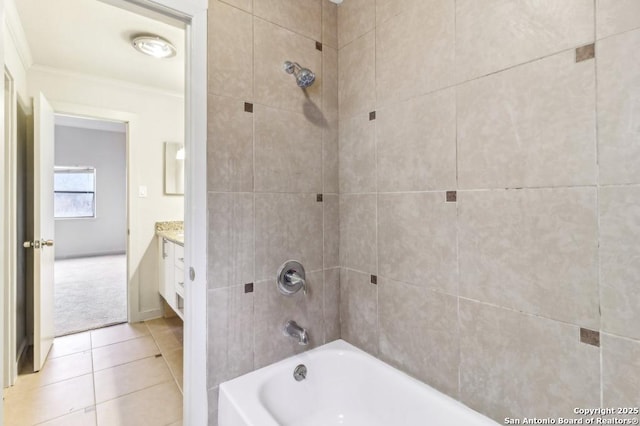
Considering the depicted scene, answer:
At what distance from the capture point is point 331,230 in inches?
65.8

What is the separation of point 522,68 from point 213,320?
5.02 feet

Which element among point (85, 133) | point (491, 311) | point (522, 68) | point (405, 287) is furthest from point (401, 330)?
point (85, 133)

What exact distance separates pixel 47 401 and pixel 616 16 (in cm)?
316

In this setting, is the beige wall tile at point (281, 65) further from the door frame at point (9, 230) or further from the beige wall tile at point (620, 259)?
the door frame at point (9, 230)

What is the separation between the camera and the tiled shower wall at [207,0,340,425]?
4.30 feet

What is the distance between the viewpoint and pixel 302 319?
157 cm

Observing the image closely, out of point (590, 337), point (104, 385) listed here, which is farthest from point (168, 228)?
point (590, 337)

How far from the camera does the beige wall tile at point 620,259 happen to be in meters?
0.79

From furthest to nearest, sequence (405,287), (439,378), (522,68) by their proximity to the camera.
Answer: (405,287) < (439,378) < (522,68)

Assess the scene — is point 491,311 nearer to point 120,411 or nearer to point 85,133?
point 120,411

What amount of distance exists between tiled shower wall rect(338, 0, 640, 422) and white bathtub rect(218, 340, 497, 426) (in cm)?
Result: 9

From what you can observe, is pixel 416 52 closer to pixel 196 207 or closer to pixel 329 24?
pixel 329 24

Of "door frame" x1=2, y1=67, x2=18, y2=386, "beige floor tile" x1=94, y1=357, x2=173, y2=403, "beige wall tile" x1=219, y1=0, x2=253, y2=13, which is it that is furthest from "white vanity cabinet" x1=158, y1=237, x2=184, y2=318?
"beige wall tile" x1=219, y1=0, x2=253, y2=13

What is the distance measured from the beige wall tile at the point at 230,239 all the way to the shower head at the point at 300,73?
2.06ft
